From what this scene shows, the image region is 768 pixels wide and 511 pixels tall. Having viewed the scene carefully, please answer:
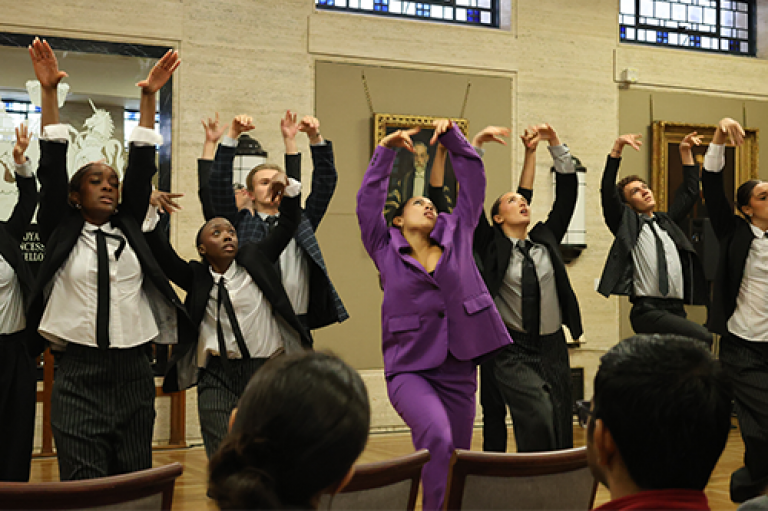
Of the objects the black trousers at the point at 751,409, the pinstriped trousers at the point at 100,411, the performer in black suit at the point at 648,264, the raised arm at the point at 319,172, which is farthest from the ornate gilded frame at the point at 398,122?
the pinstriped trousers at the point at 100,411

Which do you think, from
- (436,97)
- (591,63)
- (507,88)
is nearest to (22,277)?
(436,97)

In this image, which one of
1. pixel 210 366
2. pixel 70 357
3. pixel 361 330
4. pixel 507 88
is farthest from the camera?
pixel 507 88

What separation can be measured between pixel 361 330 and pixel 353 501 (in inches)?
214

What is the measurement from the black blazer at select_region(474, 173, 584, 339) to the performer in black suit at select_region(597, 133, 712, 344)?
0.51m

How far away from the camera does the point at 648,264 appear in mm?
5273

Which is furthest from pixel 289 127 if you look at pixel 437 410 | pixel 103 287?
pixel 437 410

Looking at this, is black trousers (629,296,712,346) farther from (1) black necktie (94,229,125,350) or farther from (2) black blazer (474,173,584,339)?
(1) black necktie (94,229,125,350)

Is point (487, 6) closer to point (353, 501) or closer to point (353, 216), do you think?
point (353, 216)

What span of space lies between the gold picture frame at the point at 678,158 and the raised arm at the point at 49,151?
618 cm

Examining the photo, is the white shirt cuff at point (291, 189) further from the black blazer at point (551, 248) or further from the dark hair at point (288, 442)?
the dark hair at point (288, 442)

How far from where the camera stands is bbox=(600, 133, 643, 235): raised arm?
5277 mm

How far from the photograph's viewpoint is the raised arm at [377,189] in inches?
156

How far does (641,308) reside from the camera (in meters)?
5.30

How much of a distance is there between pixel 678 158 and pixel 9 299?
646 centimetres
